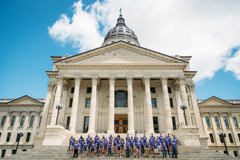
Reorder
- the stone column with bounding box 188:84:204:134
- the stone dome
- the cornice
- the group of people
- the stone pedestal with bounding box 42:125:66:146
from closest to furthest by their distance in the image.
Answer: the group of people < the stone pedestal with bounding box 42:125:66:146 < the cornice < the stone column with bounding box 188:84:204:134 < the stone dome

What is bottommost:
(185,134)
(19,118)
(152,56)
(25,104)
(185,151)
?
(185,151)

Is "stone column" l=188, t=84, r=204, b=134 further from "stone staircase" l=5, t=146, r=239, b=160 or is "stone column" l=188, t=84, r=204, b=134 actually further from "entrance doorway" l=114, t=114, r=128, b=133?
"stone staircase" l=5, t=146, r=239, b=160

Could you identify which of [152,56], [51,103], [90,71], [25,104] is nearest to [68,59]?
[90,71]

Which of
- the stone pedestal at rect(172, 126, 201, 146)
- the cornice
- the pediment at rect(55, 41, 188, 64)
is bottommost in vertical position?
the stone pedestal at rect(172, 126, 201, 146)

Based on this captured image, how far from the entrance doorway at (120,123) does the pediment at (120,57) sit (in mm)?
10051

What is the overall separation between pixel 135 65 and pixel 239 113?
31.2 metres

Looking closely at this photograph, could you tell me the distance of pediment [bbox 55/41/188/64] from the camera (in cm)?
2942

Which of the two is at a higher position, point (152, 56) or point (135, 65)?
point (152, 56)

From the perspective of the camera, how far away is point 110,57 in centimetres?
2975

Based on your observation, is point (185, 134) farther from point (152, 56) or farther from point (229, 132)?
point (229, 132)

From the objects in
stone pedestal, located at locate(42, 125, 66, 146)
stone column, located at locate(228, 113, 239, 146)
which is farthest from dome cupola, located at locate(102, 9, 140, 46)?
stone pedestal, located at locate(42, 125, 66, 146)

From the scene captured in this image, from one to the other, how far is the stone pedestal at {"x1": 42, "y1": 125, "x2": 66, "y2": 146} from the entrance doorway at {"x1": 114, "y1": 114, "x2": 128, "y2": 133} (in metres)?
11.5

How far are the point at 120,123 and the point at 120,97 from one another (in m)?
4.86

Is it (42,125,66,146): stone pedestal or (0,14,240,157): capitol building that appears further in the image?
(0,14,240,157): capitol building
